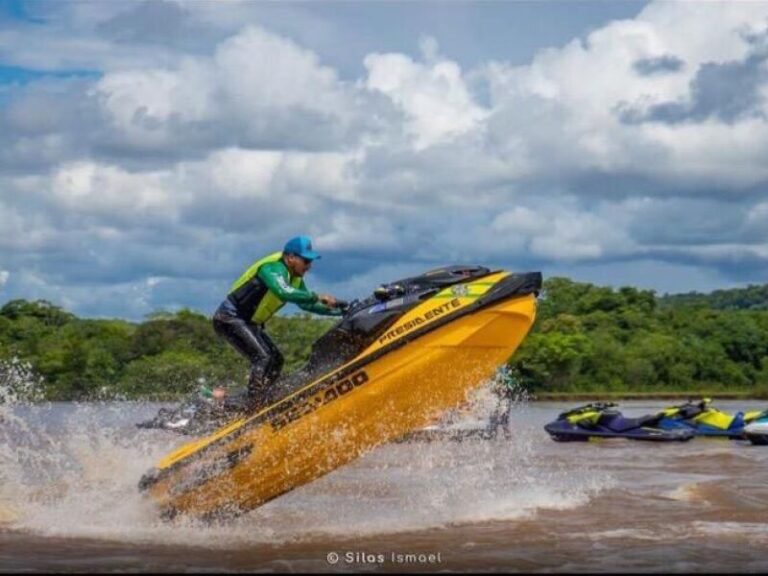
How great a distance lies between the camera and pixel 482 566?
834 centimetres

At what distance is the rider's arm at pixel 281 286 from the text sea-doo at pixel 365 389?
0.34 metres

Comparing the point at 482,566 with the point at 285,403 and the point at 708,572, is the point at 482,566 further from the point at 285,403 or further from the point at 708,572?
the point at 285,403

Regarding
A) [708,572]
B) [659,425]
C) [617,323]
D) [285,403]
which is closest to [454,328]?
[285,403]

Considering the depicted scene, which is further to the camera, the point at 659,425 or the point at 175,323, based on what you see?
the point at 175,323

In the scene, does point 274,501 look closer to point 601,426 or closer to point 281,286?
point 281,286

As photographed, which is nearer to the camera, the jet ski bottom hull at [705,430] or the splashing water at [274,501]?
the splashing water at [274,501]

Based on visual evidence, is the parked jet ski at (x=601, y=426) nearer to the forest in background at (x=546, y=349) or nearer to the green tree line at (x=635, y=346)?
the forest in background at (x=546, y=349)

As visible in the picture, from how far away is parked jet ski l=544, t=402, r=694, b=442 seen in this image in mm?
20047

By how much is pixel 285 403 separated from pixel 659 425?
11.3m

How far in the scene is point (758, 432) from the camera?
62.9 feet

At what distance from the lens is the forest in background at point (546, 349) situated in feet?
132

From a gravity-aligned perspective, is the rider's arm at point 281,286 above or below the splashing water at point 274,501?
above

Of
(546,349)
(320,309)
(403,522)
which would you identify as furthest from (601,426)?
(546,349)

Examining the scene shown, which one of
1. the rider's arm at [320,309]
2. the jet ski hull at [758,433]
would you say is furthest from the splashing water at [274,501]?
the jet ski hull at [758,433]
